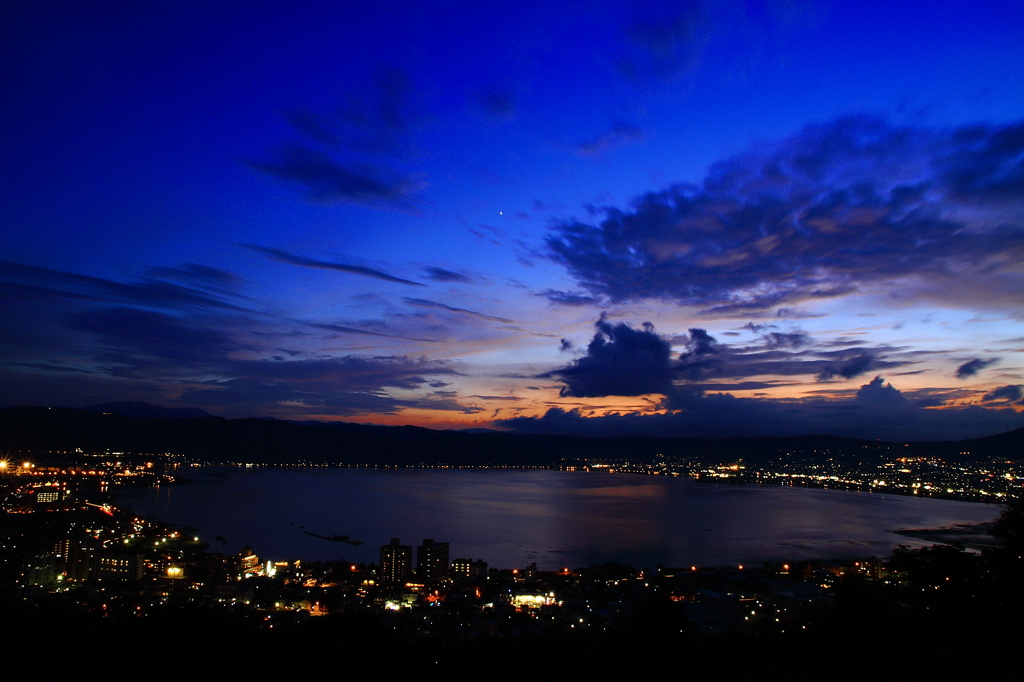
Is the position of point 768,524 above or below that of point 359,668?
below

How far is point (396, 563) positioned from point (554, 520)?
43.4ft

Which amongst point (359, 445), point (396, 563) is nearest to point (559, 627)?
point (396, 563)

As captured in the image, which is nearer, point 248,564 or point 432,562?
point 248,564

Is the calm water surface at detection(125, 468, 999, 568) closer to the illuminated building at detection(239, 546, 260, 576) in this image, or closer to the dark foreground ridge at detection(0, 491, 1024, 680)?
the illuminated building at detection(239, 546, 260, 576)

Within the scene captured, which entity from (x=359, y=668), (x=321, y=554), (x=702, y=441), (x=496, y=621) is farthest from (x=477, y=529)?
(x=702, y=441)

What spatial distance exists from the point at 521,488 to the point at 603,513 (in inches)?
718

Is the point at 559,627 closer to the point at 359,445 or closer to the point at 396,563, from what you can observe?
the point at 396,563

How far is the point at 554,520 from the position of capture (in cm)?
2678

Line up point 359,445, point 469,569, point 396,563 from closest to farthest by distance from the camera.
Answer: point 469,569 → point 396,563 → point 359,445

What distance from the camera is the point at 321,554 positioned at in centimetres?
1809

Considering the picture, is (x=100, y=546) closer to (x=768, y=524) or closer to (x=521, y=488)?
(x=768, y=524)

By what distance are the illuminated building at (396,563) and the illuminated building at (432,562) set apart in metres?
0.35

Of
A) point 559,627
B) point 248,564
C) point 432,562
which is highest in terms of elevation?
point 559,627

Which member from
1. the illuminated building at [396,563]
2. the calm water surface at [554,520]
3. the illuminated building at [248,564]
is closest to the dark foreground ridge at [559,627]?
the illuminated building at [248,564]
